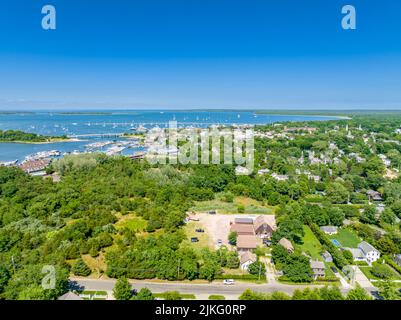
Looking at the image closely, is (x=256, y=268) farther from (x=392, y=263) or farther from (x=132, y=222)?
(x=132, y=222)

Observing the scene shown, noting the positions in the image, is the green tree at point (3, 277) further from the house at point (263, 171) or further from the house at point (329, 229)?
the house at point (263, 171)

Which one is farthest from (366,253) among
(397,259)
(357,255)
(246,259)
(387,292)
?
(246,259)

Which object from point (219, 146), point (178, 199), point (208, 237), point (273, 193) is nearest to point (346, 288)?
point (208, 237)

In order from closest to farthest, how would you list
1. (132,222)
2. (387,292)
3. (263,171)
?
(387,292)
(132,222)
(263,171)

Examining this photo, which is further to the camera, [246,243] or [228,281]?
[246,243]
